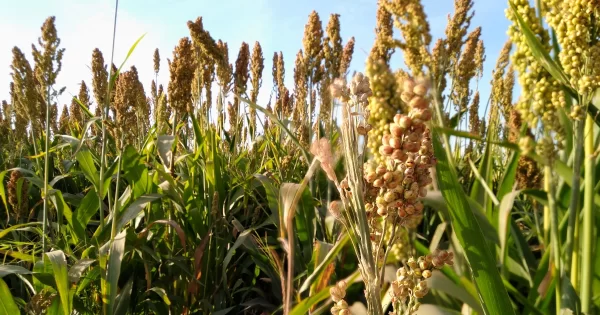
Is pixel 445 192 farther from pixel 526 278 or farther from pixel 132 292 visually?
pixel 132 292

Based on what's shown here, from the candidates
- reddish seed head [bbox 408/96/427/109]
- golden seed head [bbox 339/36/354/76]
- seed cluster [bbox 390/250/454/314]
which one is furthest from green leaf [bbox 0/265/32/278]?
golden seed head [bbox 339/36/354/76]

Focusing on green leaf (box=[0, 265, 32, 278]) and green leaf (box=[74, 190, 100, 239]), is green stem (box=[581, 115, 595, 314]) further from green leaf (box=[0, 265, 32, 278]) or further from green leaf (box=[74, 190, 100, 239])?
green leaf (box=[74, 190, 100, 239])

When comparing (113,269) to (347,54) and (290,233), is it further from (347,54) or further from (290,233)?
(347,54)

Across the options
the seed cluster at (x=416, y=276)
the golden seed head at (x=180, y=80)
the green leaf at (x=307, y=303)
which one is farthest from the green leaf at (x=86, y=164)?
the seed cluster at (x=416, y=276)

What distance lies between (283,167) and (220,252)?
1.88 ft

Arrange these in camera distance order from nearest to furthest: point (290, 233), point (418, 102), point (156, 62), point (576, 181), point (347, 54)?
point (418, 102), point (290, 233), point (576, 181), point (347, 54), point (156, 62)

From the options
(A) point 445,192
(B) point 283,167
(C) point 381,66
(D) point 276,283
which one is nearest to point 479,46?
(B) point 283,167

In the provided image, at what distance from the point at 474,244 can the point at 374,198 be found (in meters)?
0.31

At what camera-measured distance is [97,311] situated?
1984mm

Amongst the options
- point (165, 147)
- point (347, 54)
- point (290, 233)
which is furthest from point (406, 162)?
point (347, 54)

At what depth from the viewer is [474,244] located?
913 mm

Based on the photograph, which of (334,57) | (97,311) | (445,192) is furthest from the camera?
(334,57)

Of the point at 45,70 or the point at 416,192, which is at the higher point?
the point at 45,70

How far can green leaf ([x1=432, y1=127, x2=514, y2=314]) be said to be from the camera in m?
0.91
